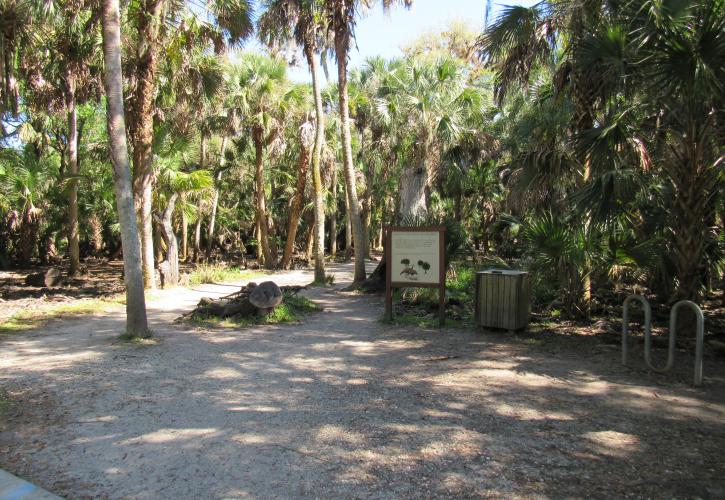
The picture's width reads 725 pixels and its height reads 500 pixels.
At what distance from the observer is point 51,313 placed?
10.2 m

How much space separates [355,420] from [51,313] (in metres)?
8.33

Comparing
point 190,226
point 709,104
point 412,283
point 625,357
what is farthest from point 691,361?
point 190,226

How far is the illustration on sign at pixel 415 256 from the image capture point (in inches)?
361

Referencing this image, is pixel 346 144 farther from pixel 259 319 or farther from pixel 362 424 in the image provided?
pixel 362 424

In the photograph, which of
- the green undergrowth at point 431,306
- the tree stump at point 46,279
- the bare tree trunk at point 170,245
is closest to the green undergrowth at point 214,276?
the bare tree trunk at point 170,245

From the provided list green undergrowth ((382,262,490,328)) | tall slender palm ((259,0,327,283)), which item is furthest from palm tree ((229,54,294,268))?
green undergrowth ((382,262,490,328))

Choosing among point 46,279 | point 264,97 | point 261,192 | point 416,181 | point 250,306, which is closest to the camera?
point 250,306

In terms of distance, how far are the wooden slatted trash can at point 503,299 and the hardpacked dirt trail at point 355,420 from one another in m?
0.59

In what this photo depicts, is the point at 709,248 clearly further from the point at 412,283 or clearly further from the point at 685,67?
the point at 412,283

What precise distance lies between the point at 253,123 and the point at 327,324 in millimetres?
12763

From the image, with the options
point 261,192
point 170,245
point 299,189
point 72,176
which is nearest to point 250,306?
point 170,245

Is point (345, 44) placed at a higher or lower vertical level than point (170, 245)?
higher

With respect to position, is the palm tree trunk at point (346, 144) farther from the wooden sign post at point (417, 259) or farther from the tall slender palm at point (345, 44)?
the wooden sign post at point (417, 259)

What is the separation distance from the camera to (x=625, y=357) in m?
6.53
